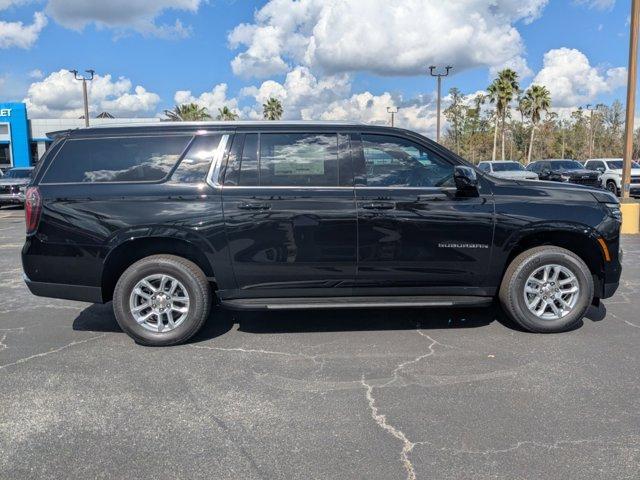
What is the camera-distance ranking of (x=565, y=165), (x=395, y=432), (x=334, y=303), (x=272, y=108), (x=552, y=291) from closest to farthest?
1. (x=395, y=432)
2. (x=334, y=303)
3. (x=552, y=291)
4. (x=565, y=165)
5. (x=272, y=108)

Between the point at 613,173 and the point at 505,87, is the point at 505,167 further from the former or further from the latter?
the point at 505,87

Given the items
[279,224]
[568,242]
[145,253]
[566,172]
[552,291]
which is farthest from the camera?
[566,172]

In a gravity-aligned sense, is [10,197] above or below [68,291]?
above

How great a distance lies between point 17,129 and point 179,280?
45.5 m

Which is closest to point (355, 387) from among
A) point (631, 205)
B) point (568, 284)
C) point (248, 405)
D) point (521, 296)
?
point (248, 405)

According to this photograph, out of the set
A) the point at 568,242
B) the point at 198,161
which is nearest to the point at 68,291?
the point at 198,161

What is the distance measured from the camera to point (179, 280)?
187 inches

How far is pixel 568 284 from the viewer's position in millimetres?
5035

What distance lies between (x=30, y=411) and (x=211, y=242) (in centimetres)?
184

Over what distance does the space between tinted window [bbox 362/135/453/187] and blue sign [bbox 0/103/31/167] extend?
4532 cm

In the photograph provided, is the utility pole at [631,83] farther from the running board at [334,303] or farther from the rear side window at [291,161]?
the rear side window at [291,161]

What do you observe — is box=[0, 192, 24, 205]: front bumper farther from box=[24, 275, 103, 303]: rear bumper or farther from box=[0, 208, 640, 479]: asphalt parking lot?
box=[24, 275, 103, 303]: rear bumper

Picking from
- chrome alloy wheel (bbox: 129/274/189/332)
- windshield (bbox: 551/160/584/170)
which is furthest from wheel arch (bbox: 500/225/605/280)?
windshield (bbox: 551/160/584/170)

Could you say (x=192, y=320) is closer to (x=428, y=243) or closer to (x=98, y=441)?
(x=98, y=441)
